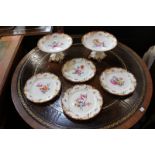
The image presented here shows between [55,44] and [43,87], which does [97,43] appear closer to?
[55,44]

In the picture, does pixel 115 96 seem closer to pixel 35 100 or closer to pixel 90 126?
pixel 90 126

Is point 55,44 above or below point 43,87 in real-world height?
above

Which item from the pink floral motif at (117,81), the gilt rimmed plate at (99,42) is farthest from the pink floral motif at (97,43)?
the pink floral motif at (117,81)

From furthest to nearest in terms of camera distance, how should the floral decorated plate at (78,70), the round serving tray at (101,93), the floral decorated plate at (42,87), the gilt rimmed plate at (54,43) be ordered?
the gilt rimmed plate at (54,43), the floral decorated plate at (78,70), the floral decorated plate at (42,87), the round serving tray at (101,93)

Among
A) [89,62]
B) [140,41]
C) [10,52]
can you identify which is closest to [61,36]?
[89,62]

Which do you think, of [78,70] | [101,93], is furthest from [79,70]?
[101,93]

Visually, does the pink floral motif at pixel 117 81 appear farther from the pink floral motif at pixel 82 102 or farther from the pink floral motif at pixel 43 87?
the pink floral motif at pixel 43 87

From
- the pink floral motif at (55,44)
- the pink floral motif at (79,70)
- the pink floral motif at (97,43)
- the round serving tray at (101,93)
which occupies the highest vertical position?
the pink floral motif at (97,43)
